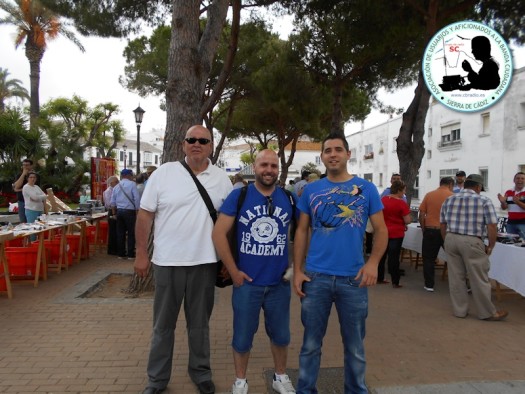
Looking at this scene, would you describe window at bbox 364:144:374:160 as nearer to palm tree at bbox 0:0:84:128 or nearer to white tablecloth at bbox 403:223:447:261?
palm tree at bbox 0:0:84:128

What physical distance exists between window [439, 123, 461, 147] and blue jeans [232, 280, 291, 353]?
22919mm

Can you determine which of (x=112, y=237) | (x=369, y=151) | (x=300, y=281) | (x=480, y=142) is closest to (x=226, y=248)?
(x=300, y=281)

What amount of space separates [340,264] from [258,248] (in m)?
0.57

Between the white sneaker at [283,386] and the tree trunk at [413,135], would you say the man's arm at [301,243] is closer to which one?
the white sneaker at [283,386]

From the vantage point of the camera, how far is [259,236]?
10.0 ft

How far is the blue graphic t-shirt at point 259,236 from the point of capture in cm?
306

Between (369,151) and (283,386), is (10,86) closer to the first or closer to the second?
(369,151)

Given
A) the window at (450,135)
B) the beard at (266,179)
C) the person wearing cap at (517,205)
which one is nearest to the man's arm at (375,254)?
the beard at (266,179)

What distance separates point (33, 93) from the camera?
2653cm

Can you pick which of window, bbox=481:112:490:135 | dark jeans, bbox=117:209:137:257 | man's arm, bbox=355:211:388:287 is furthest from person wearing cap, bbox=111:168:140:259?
window, bbox=481:112:490:135

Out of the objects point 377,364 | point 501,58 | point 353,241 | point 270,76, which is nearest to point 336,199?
point 353,241

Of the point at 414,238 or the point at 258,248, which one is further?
the point at 414,238

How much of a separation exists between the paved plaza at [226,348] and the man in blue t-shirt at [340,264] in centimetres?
63

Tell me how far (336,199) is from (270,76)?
13680 millimetres
